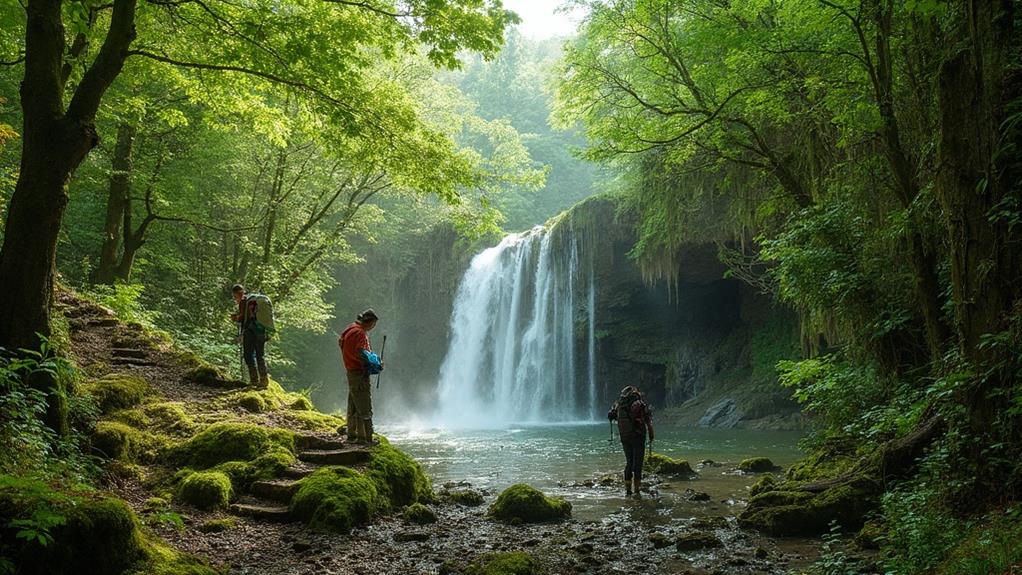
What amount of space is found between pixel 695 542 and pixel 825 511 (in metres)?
1.48

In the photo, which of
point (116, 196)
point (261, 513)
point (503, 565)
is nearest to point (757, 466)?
point (503, 565)

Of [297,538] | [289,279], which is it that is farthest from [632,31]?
[289,279]

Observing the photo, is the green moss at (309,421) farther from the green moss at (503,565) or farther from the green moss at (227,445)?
the green moss at (503,565)

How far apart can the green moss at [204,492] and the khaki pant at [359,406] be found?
5.90ft

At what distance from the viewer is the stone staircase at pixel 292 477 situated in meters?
5.70

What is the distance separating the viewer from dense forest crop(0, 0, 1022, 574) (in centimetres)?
441

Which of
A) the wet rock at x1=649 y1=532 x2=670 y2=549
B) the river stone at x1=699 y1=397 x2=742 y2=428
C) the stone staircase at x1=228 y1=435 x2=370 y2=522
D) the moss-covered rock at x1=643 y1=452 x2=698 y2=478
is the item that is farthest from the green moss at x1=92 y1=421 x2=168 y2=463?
the river stone at x1=699 y1=397 x2=742 y2=428

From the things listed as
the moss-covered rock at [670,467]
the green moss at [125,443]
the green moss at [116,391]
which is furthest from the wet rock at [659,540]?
the green moss at [116,391]

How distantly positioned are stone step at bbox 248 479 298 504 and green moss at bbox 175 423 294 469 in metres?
0.53

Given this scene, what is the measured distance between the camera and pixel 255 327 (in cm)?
952

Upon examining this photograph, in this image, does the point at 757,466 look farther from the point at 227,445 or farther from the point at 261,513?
the point at 227,445

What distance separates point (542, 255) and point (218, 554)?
23.1 metres

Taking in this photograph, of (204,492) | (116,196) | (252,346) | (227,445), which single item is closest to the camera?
(204,492)

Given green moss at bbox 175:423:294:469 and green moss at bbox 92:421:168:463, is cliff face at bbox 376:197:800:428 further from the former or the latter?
green moss at bbox 92:421:168:463
